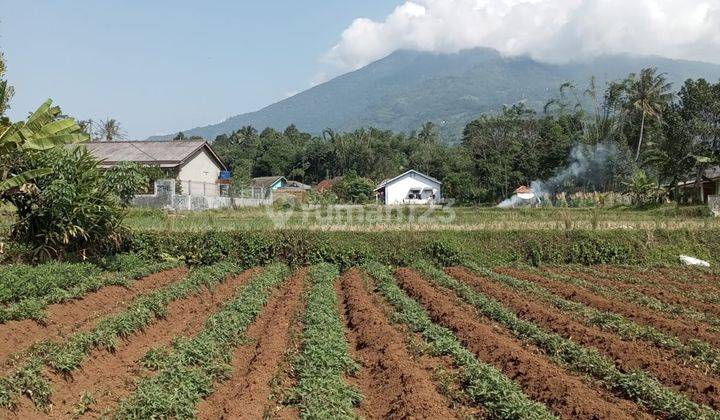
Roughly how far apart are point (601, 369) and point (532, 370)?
879 millimetres

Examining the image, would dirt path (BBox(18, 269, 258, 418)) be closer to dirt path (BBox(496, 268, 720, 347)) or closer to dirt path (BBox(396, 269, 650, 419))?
dirt path (BBox(396, 269, 650, 419))

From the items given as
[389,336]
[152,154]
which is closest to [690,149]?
[152,154]

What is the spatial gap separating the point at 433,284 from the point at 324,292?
122 inches

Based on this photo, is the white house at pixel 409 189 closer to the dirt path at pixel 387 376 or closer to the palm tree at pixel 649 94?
the palm tree at pixel 649 94

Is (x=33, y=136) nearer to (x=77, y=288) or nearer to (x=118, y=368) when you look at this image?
(x=77, y=288)

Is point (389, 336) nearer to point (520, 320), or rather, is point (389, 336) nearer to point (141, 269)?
point (520, 320)

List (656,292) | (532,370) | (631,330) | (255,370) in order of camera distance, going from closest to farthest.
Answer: (532,370) → (255,370) → (631,330) → (656,292)

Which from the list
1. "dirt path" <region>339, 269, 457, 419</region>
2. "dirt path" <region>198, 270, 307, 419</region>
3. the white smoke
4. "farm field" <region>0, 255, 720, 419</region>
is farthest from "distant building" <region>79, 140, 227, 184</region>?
"dirt path" <region>339, 269, 457, 419</region>

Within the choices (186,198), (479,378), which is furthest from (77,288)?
(186,198)

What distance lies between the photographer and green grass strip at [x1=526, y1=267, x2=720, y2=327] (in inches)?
427

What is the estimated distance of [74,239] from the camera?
16.2 metres

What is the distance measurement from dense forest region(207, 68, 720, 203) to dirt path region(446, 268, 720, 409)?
30.0 metres

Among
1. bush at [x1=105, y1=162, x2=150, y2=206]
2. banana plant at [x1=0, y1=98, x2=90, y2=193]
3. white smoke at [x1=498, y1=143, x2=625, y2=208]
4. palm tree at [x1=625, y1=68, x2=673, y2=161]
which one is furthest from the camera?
white smoke at [x1=498, y1=143, x2=625, y2=208]

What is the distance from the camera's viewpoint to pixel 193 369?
25.3 ft
